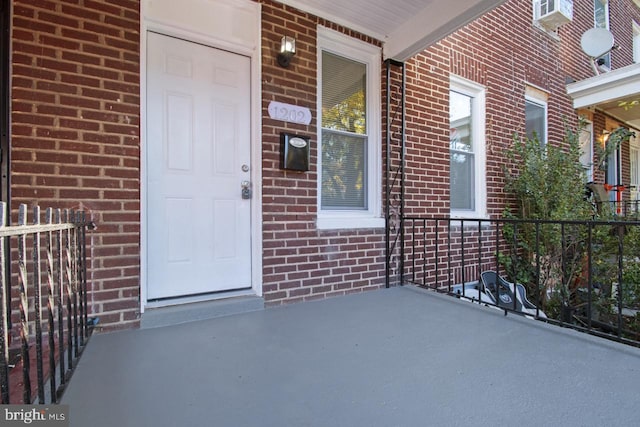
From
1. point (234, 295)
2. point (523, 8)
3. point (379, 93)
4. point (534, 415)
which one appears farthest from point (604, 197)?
point (234, 295)

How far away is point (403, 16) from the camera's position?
322cm

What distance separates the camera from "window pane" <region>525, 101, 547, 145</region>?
17.2 ft

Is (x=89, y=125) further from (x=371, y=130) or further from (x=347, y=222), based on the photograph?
(x=371, y=130)

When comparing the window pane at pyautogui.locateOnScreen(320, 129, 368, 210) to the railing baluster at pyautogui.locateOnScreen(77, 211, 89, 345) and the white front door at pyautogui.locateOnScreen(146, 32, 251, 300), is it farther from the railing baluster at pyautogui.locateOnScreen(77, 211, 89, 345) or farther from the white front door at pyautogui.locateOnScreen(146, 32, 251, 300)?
the railing baluster at pyautogui.locateOnScreen(77, 211, 89, 345)

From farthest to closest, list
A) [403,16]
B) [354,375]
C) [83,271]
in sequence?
[403,16]
[83,271]
[354,375]

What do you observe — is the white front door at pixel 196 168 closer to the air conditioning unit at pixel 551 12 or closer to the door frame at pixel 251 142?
the door frame at pixel 251 142

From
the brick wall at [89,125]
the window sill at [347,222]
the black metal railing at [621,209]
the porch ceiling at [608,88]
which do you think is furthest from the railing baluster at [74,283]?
the porch ceiling at [608,88]

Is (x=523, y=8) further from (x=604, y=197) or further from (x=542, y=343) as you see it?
(x=542, y=343)

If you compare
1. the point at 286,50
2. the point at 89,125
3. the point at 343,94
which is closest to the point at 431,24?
the point at 343,94

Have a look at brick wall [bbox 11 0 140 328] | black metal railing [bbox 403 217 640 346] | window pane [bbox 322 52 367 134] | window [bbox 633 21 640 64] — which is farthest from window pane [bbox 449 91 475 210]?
window [bbox 633 21 640 64]

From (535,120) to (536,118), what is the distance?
44mm

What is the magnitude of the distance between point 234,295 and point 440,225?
2.52m

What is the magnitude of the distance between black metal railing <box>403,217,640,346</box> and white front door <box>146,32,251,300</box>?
190cm

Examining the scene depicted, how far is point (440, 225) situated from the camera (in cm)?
398
